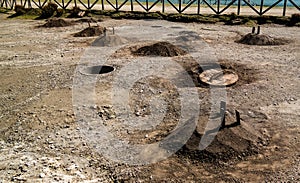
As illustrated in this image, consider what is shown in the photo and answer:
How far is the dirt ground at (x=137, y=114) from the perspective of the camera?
17.9ft

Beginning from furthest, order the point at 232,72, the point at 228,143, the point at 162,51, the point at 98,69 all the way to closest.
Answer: the point at 162,51 → the point at 98,69 → the point at 232,72 → the point at 228,143

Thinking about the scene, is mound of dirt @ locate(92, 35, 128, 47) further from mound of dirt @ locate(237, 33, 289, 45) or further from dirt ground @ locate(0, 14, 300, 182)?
mound of dirt @ locate(237, 33, 289, 45)

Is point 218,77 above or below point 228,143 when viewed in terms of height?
above

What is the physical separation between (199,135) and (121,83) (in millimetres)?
4033

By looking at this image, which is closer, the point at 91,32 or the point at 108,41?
the point at 108,41

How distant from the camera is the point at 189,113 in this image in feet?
24.9

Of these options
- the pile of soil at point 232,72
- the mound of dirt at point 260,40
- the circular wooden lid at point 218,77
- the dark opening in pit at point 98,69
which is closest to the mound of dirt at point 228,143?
the circular wooden lid at point 218,77

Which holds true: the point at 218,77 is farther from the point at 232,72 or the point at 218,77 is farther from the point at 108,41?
the point at 108,41

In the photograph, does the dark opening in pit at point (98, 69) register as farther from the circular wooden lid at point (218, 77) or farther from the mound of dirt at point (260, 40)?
the mound of dirt at point (260, 40)

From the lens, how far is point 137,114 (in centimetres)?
766

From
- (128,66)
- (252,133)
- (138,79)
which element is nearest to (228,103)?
(252,133)

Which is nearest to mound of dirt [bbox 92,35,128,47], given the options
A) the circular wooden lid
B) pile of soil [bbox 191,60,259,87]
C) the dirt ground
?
the dirt ground

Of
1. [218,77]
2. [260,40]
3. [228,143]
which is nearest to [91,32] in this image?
[260,40]

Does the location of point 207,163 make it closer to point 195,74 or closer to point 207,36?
point 195,74
